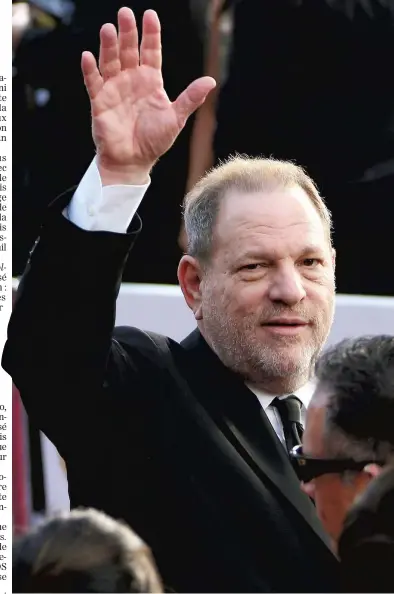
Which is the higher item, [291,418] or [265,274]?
[265,274]

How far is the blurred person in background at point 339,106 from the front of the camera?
2422mm

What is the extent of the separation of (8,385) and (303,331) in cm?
56

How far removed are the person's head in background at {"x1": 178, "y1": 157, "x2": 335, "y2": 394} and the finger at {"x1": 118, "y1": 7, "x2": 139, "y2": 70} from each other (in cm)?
30

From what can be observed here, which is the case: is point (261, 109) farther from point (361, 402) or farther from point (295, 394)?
point (361, 402)

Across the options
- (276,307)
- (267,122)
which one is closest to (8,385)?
Answer: (276,307)

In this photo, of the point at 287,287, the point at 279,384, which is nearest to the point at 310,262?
the point at 287,287

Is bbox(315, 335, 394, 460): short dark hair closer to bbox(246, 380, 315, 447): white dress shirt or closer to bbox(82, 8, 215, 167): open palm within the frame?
bbox(246, 380, 315, 447): white dress shirt

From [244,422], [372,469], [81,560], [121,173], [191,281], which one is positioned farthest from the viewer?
[191,281]

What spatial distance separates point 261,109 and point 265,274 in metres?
0.57

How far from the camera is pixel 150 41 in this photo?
1.86 meters

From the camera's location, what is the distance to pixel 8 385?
2.20 metres

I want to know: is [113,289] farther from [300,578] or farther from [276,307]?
[300,578]

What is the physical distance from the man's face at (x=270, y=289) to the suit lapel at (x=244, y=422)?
30 millimetres

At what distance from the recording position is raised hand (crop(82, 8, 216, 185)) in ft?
6.00
